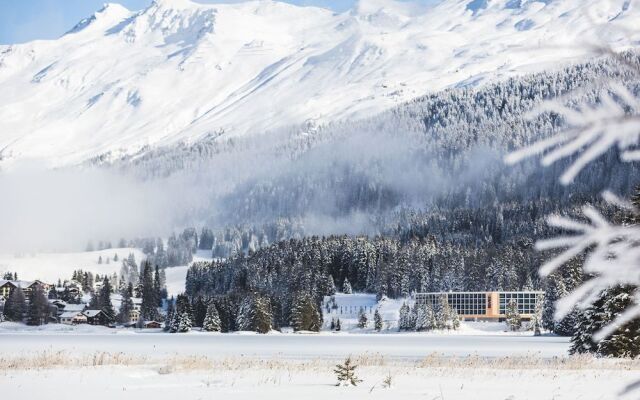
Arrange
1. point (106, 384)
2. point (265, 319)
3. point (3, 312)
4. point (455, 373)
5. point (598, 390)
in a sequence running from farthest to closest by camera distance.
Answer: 1. point (3, 312)
2. point (265, 319)
3. point (455, 373)
4. point (106, 384)
5. point (598, 390)

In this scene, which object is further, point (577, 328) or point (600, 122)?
point (577, 328)

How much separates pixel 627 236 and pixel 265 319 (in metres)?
136

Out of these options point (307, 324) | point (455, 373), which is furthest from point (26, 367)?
point (307, 324)

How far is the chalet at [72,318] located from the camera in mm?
188500

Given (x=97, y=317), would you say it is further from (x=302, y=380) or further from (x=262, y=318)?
(x=302, y=380)

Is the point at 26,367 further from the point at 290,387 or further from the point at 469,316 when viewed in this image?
the point at 469,316

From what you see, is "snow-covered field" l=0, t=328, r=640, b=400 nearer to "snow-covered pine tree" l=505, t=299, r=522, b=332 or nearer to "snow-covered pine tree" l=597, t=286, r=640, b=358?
"snow-covered pine tree" l=597, t=286, r=640, b=358

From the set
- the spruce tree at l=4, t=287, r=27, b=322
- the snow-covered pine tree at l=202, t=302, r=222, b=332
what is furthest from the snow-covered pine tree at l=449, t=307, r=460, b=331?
the spruce tree at l=4, t=287, r=27, b=322

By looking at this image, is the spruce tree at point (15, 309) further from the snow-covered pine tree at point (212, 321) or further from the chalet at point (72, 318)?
the snow-covered pine tree at point (212, 321)

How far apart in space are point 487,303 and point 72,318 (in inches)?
3419

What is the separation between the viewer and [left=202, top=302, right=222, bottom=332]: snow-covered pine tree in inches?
5546

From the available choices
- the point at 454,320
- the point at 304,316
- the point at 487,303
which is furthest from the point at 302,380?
the point at 487,303

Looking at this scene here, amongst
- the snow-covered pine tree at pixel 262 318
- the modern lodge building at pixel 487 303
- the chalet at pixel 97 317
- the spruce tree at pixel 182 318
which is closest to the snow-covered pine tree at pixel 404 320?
the modern lodge building at pixel 487 303

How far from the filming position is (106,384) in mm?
25125
